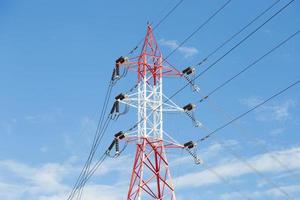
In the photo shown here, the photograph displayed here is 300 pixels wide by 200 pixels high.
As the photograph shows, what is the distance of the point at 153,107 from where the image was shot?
44188 mm

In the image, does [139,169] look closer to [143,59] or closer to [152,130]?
[152,130]

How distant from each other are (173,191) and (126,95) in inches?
288

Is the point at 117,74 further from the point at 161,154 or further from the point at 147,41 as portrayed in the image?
the point at 161,154

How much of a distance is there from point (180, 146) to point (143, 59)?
21.6ft

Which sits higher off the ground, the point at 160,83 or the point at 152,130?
the point at 160,83

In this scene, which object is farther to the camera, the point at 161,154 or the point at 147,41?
the point at 147,41

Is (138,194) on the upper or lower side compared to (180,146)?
lower

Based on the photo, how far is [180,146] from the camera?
44.4 m

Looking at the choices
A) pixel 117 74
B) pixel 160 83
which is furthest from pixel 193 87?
pixel 117 74

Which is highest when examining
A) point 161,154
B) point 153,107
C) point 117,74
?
point 117,74

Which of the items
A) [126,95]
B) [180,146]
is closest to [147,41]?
[126,95]

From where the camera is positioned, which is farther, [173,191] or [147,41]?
[147,41]

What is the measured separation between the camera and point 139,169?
42.2 meters

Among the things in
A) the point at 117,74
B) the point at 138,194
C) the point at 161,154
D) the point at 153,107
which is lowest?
the point at 138,194
